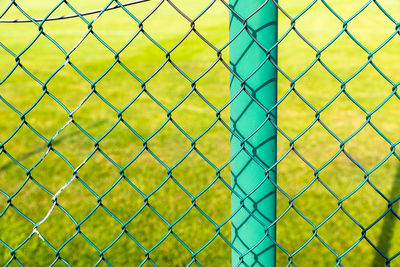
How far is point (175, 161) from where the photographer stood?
4445 mm

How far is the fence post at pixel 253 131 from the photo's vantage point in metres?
1.37

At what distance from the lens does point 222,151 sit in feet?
14.9

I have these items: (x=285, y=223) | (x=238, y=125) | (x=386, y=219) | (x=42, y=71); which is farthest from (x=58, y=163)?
(x=42, y=71)

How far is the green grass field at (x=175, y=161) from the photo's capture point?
10.3 feet

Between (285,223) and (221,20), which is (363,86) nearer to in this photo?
(285,223)

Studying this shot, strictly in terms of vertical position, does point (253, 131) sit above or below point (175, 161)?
below

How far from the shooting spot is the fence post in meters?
1.37

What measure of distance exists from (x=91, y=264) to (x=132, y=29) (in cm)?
873

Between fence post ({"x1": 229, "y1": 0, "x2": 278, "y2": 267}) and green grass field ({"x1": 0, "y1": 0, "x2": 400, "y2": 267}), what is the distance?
51 centimetres

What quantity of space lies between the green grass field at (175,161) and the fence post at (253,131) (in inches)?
20.2

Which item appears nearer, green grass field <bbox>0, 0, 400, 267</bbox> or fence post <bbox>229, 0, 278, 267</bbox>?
fence post <bbox>229, 0, 278, 267</bbox>

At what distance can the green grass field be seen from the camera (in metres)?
3.12

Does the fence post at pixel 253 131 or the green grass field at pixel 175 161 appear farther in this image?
the green grass field at pixel 175 161

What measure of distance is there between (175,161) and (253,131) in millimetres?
3020
